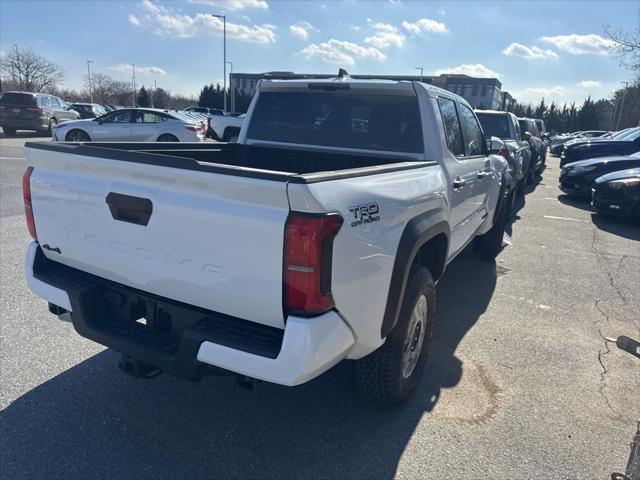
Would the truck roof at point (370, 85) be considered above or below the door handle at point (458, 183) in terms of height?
above

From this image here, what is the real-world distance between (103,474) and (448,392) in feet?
6.98

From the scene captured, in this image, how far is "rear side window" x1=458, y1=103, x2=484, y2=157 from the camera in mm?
4539

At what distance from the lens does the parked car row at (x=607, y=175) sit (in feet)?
31.2

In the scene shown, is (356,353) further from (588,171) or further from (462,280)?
(588,171)

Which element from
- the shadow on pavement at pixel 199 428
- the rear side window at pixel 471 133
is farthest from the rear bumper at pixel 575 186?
the shadow on pavement at pixel 199 428

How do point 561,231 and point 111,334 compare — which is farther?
point 561,231

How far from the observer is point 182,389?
3.16m

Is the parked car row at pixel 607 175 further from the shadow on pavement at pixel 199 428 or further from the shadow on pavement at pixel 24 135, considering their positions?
the shadow on pavement at pixel 24 135

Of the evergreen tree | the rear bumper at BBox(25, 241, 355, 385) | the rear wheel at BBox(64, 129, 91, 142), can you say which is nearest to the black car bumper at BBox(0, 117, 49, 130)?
the rear wheel at BBox(64, 129, 91, 142)

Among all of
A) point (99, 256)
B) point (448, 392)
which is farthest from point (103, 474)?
point (448, 392)

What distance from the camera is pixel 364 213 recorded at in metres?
2.24

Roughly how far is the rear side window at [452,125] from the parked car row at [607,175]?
22.8 ft

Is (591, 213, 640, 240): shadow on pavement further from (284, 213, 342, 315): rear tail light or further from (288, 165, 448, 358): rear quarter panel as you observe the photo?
(284, 213, 342, 315): rear tail light

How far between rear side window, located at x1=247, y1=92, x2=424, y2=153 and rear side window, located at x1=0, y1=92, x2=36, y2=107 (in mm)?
21303
